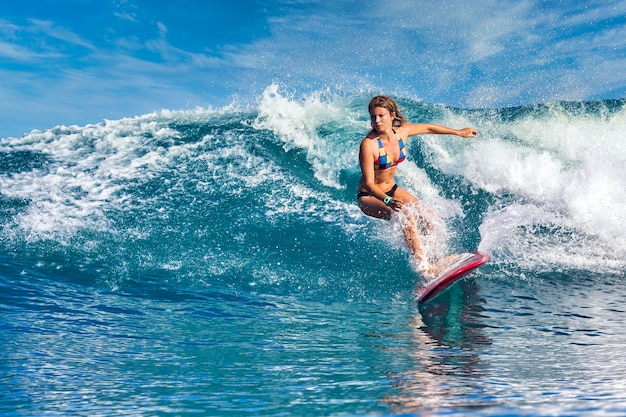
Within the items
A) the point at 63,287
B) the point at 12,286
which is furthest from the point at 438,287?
the point at 12,286

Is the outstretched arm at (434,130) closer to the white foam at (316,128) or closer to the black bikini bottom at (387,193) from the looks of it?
the black bikini bottom at (387,193)

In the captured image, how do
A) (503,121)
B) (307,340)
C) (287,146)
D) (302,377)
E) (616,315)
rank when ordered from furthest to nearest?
(503,121) → (287,146) → (616,315) → (307,340) → (302,377)

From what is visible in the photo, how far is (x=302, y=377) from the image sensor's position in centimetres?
285

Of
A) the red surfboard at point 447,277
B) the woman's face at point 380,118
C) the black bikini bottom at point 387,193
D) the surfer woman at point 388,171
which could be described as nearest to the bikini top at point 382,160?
the surfer woman at point 388,171

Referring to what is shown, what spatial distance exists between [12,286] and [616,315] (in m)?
5.65

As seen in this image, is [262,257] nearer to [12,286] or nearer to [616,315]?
[12,286]

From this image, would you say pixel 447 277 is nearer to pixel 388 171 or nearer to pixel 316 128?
pixel 388 171

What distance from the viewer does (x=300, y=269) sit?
6902mm

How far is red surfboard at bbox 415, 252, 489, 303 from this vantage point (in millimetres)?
5555

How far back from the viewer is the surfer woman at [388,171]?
5695 mm

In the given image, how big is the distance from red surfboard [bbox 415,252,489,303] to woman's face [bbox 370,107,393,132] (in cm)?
155

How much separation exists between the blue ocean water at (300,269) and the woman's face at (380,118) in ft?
3.46

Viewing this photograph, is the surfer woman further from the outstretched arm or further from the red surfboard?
the red surfboard

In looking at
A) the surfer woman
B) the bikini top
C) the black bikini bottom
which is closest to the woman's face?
the surfer woman
